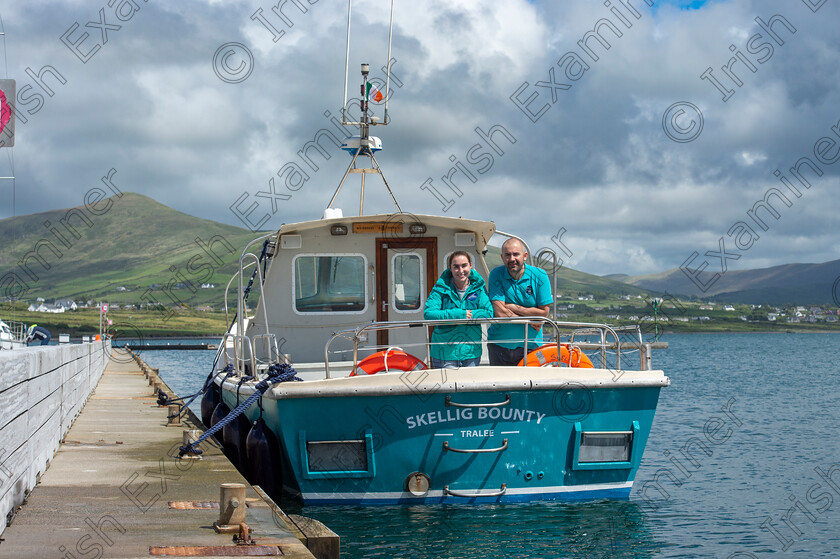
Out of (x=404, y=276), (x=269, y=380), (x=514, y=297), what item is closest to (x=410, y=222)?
(x=404, y=276)

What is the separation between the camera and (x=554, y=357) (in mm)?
9742

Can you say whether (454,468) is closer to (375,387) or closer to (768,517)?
(375,387)

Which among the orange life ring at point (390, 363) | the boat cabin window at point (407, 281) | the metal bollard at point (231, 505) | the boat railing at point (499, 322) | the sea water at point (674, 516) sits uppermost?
the boat cabin window at point (407, 281)

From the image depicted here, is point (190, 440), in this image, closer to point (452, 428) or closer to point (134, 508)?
point (134, 508)

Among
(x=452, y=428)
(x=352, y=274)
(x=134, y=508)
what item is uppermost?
(x=352, y=274)

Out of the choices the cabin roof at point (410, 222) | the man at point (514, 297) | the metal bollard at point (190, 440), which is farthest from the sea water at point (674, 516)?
the cabin roof at point (410, 222)

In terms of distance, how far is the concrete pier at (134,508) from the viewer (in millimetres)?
5742

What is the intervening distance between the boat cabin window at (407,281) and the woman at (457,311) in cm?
250

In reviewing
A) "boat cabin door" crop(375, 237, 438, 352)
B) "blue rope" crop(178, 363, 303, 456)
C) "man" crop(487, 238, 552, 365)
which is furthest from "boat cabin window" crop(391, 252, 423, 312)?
"blue rope" crop(178, 363, 303, 456)

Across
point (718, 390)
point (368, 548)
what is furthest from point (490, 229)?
point (718, 390)

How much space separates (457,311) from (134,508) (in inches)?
157

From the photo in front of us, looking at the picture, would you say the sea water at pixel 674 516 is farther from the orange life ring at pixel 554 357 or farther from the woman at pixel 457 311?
the woman at pixel 457 311

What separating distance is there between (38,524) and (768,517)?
8.63m

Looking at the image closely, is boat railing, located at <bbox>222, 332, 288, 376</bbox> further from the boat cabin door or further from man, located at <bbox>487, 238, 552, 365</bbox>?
man, located at <bbox>487, 238, 552, 365</bbox>
